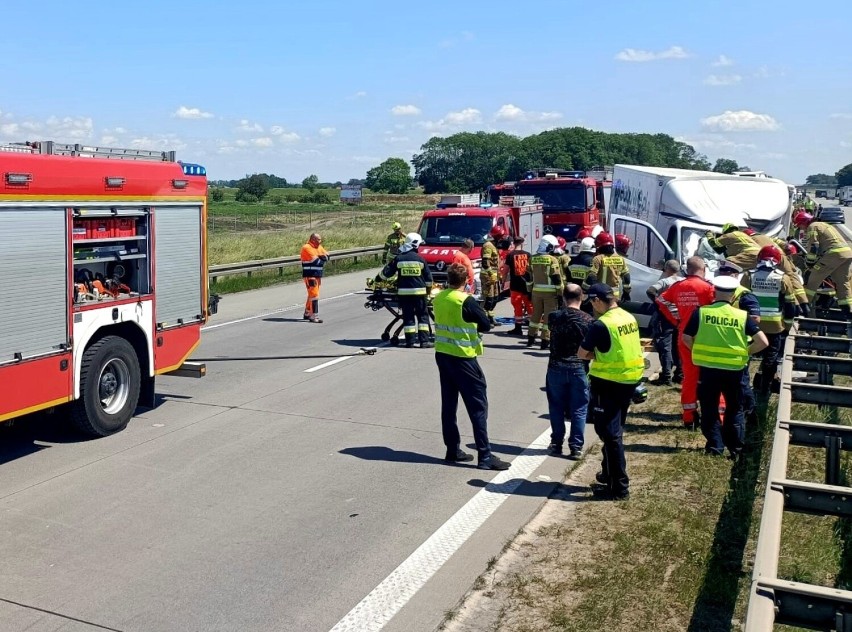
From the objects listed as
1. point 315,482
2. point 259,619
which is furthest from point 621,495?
point 259,619

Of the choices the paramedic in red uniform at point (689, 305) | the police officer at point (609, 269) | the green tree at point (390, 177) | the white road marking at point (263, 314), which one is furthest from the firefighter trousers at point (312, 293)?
the green tree at point (390, 177)

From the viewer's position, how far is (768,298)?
1047 cm

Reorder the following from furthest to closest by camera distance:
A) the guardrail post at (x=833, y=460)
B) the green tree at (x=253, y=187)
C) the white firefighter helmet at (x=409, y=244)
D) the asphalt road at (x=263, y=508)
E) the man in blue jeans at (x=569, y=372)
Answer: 1. the green tree at (x=253, y=187)
2. the white firefighter helmet at (x=409, y=244)
3. the man in blue jeans at (x=569, y=372)
4. the guardrail post at (x=833, y=460)
5. the asphalt road at (x=263, y=508)

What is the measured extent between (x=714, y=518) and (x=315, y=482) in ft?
10.7

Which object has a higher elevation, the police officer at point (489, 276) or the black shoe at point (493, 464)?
the police officer at point (489, 276)

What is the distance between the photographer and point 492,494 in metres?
7.63

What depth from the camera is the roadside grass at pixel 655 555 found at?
5.42 metres

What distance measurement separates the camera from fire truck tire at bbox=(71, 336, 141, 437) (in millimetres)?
8836

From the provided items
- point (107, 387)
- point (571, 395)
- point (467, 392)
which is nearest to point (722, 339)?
point (571, 395)

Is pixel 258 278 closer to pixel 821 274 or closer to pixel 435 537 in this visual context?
pixel 821 274

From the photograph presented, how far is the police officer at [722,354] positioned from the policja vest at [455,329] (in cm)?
200

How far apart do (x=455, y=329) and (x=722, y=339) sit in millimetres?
2369

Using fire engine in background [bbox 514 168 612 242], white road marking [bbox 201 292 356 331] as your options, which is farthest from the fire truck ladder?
fire engine in background [bbox 514 168 612 242]

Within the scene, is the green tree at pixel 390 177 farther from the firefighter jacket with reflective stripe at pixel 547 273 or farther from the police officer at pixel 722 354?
the police officer at pixel 722 354
